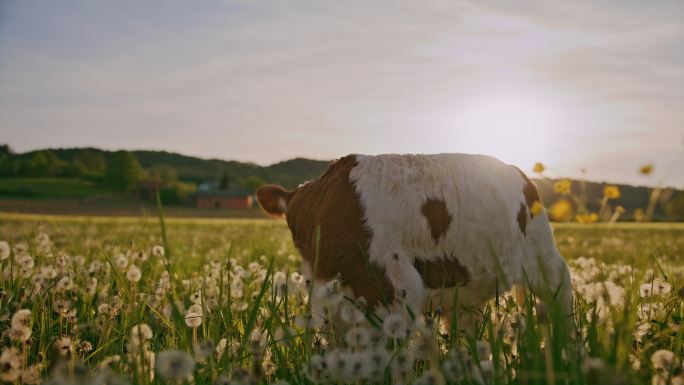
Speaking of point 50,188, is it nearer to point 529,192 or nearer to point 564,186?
point 529,192

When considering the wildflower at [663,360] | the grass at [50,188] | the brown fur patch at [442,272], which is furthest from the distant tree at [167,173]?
the wildflower at [663,360]

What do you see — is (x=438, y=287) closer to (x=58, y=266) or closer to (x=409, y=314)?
(x=409, y=314)

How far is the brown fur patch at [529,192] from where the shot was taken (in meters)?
5.04

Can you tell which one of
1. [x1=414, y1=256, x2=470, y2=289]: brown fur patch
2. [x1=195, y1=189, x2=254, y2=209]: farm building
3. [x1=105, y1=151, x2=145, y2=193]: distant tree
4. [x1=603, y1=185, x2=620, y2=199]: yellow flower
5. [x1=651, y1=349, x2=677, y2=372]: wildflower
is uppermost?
[x1=105, y1=151, x2=145, y2=193]: distant tree

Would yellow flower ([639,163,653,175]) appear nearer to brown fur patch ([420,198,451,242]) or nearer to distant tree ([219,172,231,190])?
brown fur patch ([420,198,451,242])

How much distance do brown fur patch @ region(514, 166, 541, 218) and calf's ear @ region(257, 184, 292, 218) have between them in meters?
1.95

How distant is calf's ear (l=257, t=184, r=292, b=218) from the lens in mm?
5430

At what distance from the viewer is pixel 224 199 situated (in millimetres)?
159875

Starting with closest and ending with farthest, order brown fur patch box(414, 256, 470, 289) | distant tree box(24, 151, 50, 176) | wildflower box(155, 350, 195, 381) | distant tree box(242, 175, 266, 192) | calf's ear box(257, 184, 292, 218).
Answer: wildflower box(155, 350, 195, 381), brown fur patch box(414, 256, 470, 289), calf's ear box(257, 184, 292, 218), distant tree box(24, 151, 50, 176), distant tree box(242, 175, 266, 192)

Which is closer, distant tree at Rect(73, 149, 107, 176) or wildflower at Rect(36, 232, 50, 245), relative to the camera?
wildflower at Rect(36, 232, 50, 245)

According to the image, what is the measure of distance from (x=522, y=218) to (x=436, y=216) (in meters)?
0.96

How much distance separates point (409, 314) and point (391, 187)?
2.89 feet

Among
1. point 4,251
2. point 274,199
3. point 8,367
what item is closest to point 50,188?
point 4,251

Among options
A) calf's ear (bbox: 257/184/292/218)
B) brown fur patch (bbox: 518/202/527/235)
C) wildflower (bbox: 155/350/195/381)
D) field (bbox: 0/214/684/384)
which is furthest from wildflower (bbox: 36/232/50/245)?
wildflower (bbox: 155/350/195/381)
